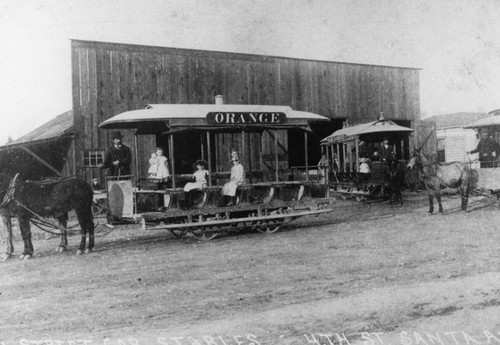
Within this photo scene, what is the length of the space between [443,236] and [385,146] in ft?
29.6

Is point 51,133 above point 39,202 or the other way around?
above

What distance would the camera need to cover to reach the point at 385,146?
61.5ft

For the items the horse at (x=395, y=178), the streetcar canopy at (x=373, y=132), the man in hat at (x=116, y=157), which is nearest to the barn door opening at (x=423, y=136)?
the streetcar canopy at (x=373, y=132)

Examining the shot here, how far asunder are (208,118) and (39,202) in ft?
12.4

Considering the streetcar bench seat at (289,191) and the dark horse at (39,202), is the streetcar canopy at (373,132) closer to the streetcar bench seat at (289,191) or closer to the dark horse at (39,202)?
the streetcar bench seat at (289,191)

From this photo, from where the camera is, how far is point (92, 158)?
15875 mm

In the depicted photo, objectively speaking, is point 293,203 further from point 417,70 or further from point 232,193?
point 417,70

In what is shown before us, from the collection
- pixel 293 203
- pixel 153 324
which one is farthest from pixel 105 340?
pixel 293 203

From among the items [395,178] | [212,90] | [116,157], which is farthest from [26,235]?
[395,178]

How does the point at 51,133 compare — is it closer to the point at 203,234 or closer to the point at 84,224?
the point at 84,224

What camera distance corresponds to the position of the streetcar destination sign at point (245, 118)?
1051cm

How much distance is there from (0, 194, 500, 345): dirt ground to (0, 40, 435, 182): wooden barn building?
445 centimetres

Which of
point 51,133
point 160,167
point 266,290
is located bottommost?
point 266,290

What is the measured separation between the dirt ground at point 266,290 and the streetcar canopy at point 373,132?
760 centimetres
